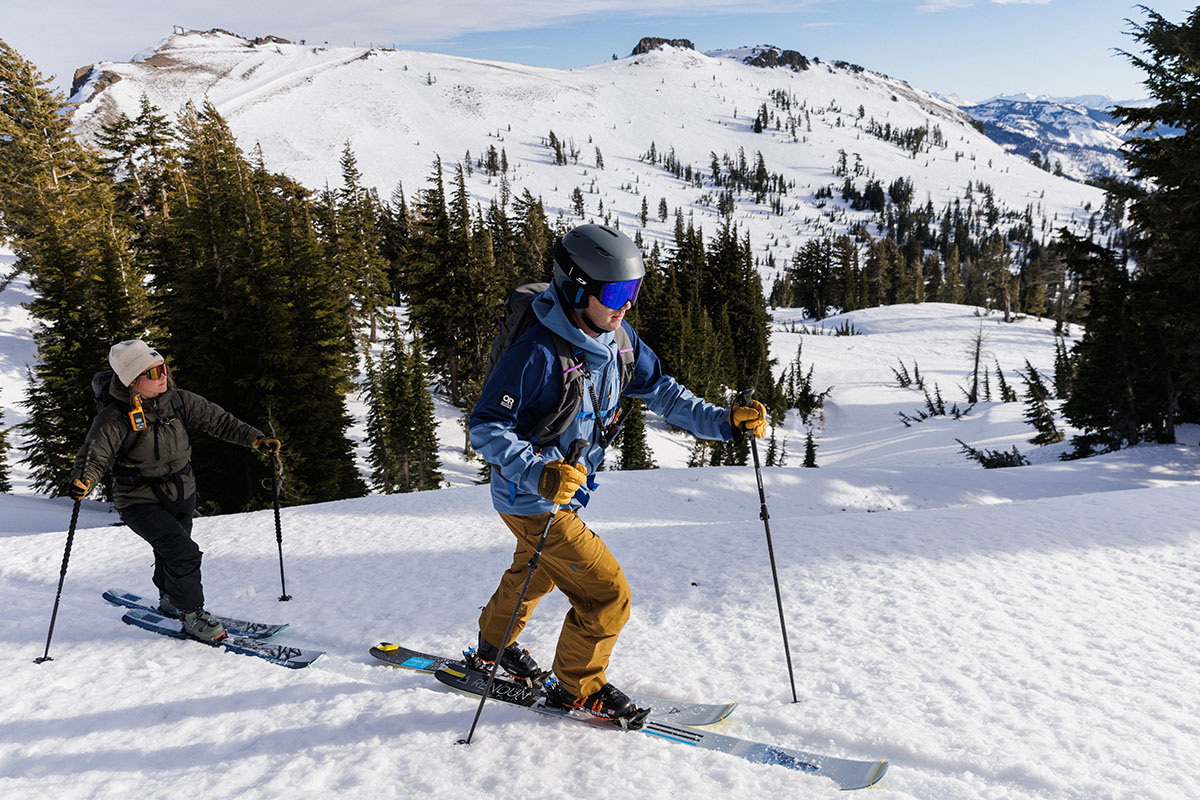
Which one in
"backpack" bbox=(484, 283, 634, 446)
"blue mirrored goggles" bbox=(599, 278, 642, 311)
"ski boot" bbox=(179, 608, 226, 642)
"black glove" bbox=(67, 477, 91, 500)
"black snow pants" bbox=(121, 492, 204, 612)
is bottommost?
"ski boot" bbox=(179, 608, 226, 642)

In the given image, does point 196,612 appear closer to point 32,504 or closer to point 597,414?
point 597,414

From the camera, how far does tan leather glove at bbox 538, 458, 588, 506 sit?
3039mm

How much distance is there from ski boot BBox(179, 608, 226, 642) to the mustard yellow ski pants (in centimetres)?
321

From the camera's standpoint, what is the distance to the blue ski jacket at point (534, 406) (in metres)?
3.16

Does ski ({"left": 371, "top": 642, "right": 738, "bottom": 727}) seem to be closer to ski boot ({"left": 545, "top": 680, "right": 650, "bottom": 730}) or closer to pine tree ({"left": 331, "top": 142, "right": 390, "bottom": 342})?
ski boot ({"left": 545, "top": 680, "right": 650, "bottom": 730})

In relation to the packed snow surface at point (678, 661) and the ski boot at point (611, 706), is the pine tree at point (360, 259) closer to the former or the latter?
the packed snow surface at point (678, 661)

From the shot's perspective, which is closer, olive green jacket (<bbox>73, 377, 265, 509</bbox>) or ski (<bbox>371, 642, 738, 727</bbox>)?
ski (<bbox>371, 642, 738, 727</bbox>)

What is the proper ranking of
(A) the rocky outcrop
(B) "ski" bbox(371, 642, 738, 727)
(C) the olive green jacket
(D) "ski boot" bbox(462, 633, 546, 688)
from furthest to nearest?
(A) the rocky outcrop < (C) the olive green jacket < (D) "ski boot" bbox(462, 633, 546, 688) < (B) "ski" bbox(371, 642, 738, 727)

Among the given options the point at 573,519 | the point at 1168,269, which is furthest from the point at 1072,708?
the point at 1168,269

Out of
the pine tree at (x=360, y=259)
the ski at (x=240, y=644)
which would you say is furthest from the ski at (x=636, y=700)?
the pine tree at (x=360, y=259)

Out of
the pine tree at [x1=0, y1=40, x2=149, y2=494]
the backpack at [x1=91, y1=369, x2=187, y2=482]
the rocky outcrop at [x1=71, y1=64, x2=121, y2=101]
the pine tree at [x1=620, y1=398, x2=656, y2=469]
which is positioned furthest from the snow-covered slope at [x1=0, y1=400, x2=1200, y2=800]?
the rocky outcrop at [x1=71, y1=64, x2=121, y2=101]

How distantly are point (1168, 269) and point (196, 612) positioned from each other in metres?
21.6

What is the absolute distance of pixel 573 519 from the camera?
3535 millimetres

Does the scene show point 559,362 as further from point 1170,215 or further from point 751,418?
point 1170,215
